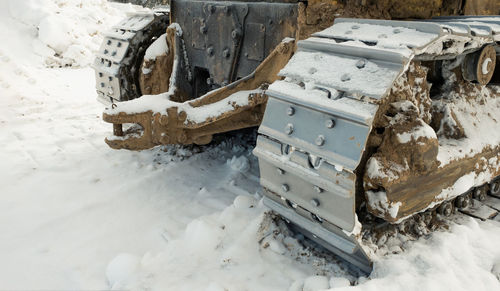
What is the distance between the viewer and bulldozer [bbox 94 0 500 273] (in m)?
1.55

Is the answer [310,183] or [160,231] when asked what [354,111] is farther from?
[160,231]

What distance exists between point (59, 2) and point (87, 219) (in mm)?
8464

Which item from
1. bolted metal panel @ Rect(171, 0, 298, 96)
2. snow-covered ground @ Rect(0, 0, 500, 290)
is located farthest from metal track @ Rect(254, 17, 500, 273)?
bolted metal panel @ Rect(171, 0, 298, 96)

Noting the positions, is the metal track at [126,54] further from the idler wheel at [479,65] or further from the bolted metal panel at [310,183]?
the idler wheel at [479,65]

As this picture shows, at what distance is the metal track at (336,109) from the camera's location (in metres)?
1.48

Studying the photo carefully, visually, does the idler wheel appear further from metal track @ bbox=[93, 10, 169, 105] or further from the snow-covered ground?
metal track @ bbox=[93, 10, 169, 105]

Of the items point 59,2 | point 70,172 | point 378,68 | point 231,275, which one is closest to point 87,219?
point 70,172

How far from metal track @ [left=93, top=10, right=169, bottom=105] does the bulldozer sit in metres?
0.57

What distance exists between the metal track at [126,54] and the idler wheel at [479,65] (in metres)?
2.36

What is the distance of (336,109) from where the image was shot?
150 centimetres

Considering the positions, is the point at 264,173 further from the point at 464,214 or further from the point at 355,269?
the point at 464,214

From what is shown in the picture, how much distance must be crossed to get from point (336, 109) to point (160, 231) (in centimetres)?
138

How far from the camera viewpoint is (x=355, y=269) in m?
1.97

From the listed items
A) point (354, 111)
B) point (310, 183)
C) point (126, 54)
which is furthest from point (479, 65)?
point (126, 54)
